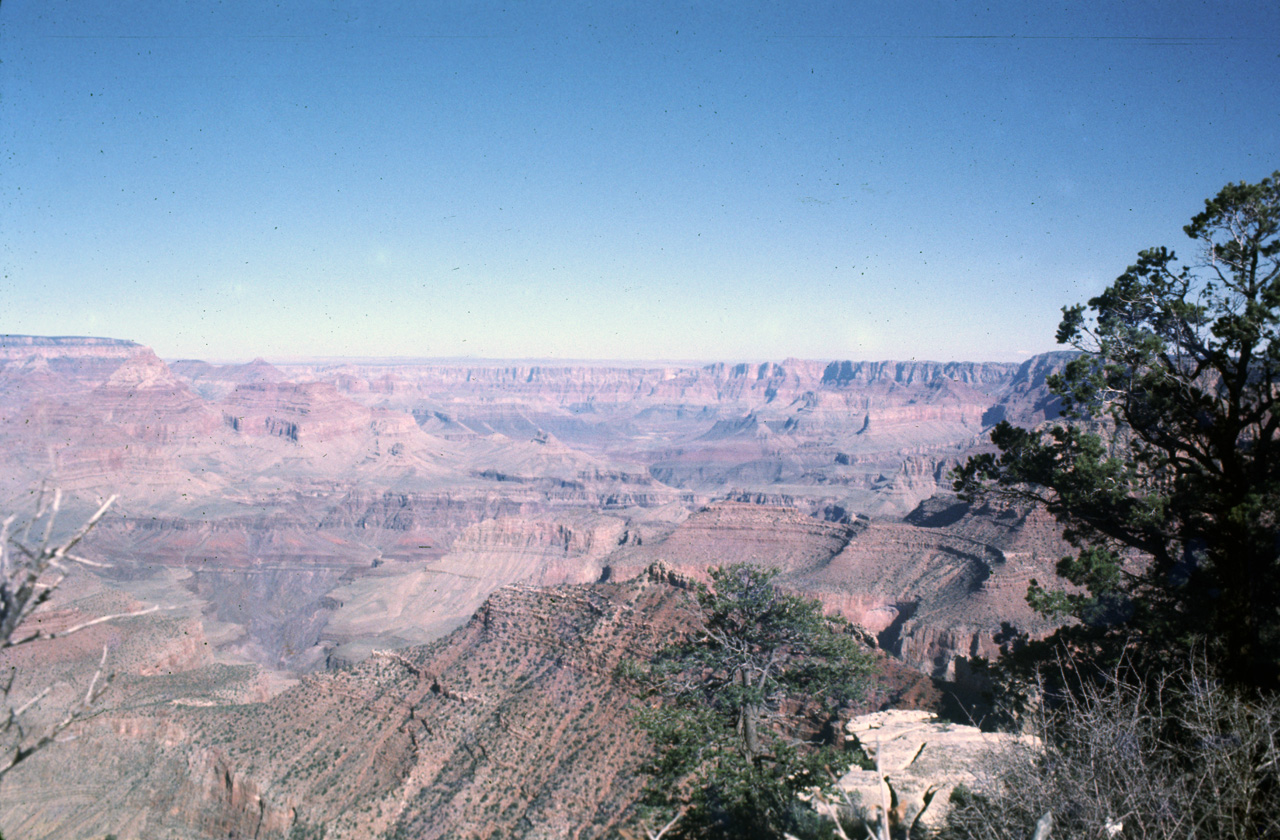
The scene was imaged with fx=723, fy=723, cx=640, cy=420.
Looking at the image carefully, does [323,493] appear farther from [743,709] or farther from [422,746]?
[743,709]

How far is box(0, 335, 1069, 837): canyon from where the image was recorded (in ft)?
80.1

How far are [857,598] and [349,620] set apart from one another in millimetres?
59137

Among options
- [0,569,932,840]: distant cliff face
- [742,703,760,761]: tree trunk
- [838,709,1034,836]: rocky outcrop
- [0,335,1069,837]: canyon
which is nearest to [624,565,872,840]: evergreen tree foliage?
[742,703,760,761]: tree trunk

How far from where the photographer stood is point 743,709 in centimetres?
1691

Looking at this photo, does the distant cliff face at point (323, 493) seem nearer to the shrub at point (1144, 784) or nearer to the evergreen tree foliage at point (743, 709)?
the evergreen tree foliage at point (743, 709)

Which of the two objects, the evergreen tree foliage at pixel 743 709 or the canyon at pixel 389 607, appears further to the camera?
the canyon at pixel 389 607

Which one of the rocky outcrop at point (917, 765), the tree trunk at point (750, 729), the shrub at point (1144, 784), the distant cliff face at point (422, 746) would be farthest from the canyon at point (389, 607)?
the shrub at point (1144, 784)

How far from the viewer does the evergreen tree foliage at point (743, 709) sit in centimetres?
1464

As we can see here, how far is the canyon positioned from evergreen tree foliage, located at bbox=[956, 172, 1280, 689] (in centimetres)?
649

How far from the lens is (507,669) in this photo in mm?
28469

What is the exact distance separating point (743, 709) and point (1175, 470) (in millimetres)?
10745

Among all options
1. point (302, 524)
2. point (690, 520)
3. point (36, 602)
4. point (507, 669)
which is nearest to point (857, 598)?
point (690, 520)

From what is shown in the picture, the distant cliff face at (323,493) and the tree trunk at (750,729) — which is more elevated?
the tree trunk at (750,729)

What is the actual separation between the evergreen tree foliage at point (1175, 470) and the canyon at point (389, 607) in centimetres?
649
